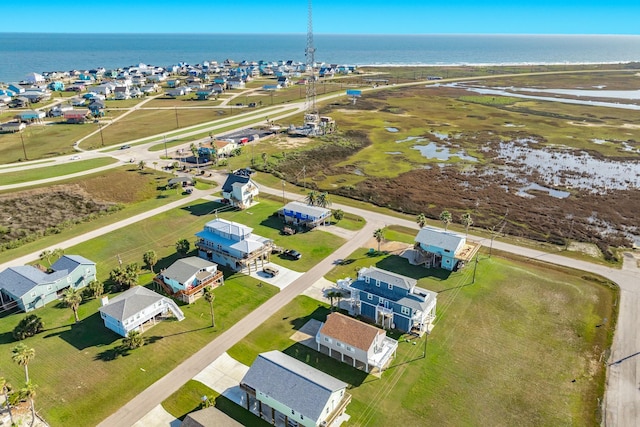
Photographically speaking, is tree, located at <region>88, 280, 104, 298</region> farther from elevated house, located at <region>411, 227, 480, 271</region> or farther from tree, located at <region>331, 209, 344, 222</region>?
elevated house, located at <region>411, 227, 480, 271</region>

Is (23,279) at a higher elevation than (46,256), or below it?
higher

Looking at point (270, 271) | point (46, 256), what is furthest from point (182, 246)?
point (46, 256)

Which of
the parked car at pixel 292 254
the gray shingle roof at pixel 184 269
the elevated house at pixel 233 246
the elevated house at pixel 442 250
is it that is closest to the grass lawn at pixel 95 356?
the gray shingle roof at pixel 184 269

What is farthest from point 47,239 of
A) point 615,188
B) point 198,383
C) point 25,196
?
point 615,188

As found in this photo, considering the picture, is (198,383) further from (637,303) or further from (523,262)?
(637,303)

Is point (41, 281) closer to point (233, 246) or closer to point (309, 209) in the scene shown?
point (233, 246)

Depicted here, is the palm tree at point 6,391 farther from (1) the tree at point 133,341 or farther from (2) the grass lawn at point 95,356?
(1) the tree at point 133,341
